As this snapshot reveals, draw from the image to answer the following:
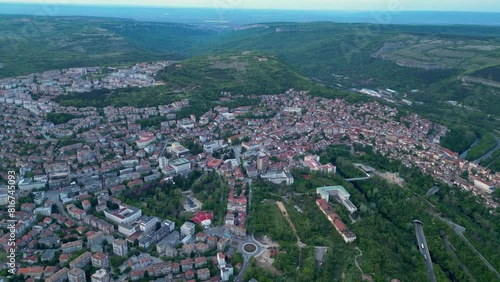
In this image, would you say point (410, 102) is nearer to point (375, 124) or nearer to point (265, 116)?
point (375, 124)

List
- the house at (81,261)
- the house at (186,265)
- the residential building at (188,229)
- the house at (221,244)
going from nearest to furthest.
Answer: the house at (81,261), the house at (186,265), the house at (221,244), the residential building at (188,229)

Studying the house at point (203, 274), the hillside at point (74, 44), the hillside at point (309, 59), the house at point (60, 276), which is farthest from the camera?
the hillside at point (74, 44)

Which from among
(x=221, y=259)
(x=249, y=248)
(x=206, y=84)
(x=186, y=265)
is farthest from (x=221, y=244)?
(x=206, y=84)

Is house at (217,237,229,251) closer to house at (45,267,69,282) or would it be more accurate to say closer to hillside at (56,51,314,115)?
house at (45,267,69,282)

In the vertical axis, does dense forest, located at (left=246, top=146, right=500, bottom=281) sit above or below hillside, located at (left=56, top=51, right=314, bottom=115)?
below

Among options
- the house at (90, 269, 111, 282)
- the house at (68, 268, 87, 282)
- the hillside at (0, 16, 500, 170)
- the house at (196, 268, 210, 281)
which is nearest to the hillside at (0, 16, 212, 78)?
the hillside at (0, 16, 500, 170)

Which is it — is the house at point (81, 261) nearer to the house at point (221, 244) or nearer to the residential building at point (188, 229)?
the residential building at point (188, 229)

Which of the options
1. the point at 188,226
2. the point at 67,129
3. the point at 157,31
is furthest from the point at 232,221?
the point at 157,31

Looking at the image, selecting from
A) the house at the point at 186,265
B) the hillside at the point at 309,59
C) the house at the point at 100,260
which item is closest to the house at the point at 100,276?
the house at the point at 100,260
